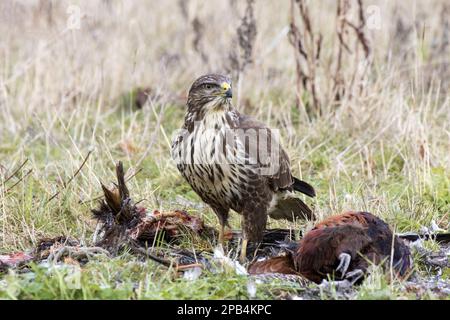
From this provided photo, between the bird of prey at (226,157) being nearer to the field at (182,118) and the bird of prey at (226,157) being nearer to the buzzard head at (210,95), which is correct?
the buzzard head at (210,95)

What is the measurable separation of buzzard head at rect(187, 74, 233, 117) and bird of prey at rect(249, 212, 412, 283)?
41.6 inches

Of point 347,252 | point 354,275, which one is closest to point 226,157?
point 347,252

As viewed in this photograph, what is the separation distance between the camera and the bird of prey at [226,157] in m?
4.75

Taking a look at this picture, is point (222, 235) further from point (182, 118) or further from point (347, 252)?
point (182, 118)

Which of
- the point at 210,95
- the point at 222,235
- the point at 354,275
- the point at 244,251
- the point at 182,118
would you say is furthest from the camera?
the point at 182,118

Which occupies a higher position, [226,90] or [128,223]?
[226,90]

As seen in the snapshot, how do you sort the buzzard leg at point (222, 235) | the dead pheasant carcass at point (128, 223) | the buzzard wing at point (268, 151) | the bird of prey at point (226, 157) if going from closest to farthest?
the dead pheasant carcass at point (128, 223) < the bird of prey at point (226, 157) < the buzzard wing at point (268, 151) < the buzzard leg at point (222, 235)

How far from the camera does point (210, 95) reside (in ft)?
16.3

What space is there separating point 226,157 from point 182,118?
3.21 metres

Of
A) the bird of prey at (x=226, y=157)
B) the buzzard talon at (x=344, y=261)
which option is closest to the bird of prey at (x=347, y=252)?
the buzzard talon at (x=344, y=261)

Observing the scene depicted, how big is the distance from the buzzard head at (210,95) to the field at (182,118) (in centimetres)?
65

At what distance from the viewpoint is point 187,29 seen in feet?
32.1
